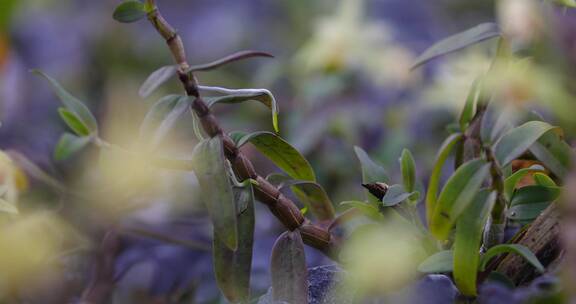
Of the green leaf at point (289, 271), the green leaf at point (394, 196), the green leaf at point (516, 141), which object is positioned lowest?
the green leaf at point (289, 271)

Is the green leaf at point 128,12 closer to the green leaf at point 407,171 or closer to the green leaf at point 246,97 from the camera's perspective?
the green leaf at point 246,97

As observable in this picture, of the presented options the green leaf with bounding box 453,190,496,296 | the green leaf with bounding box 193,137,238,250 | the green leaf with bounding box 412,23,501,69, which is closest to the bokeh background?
the green leaf with bounding box 412,23,501,69

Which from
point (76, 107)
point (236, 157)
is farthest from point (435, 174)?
point (76, 107)

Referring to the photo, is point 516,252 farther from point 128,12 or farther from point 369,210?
point 128,12

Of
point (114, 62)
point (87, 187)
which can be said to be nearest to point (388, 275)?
point (87, 187)

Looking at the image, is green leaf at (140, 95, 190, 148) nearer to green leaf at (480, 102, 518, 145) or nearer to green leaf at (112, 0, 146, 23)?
green leaf at (112, 0, 146, 23)

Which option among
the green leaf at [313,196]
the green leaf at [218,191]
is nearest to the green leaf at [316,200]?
the green leaf at [313,196]

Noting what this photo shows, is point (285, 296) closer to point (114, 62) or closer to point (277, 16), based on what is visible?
point (114, 62)
